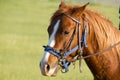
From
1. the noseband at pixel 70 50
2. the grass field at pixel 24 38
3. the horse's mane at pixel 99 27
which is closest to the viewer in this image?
the noseband at pixel 70 50

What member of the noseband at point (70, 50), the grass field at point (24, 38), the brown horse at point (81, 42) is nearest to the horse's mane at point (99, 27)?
the brown horse at point (81, 42)

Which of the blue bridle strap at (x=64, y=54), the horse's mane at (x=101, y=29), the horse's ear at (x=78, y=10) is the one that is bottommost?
the blue bridle strap at (x=64, y=54)

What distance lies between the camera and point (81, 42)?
6406mm

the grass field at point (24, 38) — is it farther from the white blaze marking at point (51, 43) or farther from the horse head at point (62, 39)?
the white blaze marking at point (51, 43)

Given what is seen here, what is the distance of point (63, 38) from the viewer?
6.31 meters

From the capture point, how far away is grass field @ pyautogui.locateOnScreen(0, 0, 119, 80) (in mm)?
13852

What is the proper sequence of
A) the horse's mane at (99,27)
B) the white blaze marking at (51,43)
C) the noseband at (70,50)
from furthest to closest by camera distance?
the horse's mane at (99,27)
the noseband at (70,50)
the white blaze marking at (51,43)

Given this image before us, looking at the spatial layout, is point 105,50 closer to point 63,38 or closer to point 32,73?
point 63,38

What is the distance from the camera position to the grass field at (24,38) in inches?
545

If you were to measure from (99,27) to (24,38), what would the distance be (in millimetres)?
18334

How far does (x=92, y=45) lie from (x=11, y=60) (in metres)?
10.9

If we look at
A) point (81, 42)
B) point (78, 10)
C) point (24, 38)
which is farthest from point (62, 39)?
point (24, 38)

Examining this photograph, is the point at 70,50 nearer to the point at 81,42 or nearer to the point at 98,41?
the point at 81,42

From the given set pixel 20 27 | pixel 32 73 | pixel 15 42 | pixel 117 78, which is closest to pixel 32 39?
pixel 15 42
